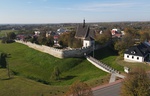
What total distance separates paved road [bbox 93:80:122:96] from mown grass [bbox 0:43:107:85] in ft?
28.4

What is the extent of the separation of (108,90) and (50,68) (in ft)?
85.1

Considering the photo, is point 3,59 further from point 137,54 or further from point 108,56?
point 137,54

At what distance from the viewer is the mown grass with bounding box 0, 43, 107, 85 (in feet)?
154

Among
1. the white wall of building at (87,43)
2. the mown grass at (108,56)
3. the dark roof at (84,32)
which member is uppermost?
the dark roof at (84,32)

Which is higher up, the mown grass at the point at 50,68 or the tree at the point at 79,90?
the tree at the point at 79,90

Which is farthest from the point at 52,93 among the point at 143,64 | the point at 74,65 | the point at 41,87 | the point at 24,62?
the point at 24,62

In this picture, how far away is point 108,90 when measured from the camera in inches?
1299

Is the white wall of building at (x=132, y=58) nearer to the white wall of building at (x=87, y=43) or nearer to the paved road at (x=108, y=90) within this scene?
the white wall of building at (x=87, y=43)

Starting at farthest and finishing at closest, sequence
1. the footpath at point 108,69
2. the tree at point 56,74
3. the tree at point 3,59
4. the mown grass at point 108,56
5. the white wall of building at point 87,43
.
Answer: the white wall of building at point 87,43 < the tree at point 3,59 < the mown grass at point 108,56 < the tree at point 56,74 < the footpath at point 108,69

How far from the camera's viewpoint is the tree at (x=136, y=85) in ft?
77.3

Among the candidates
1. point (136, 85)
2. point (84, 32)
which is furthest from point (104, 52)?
point (136, 85)

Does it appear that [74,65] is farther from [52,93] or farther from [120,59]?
[52,93]

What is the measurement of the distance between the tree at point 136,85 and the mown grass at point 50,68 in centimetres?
1923

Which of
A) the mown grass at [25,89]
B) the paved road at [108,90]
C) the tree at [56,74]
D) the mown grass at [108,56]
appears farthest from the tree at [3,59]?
the paved road at [108,90]
